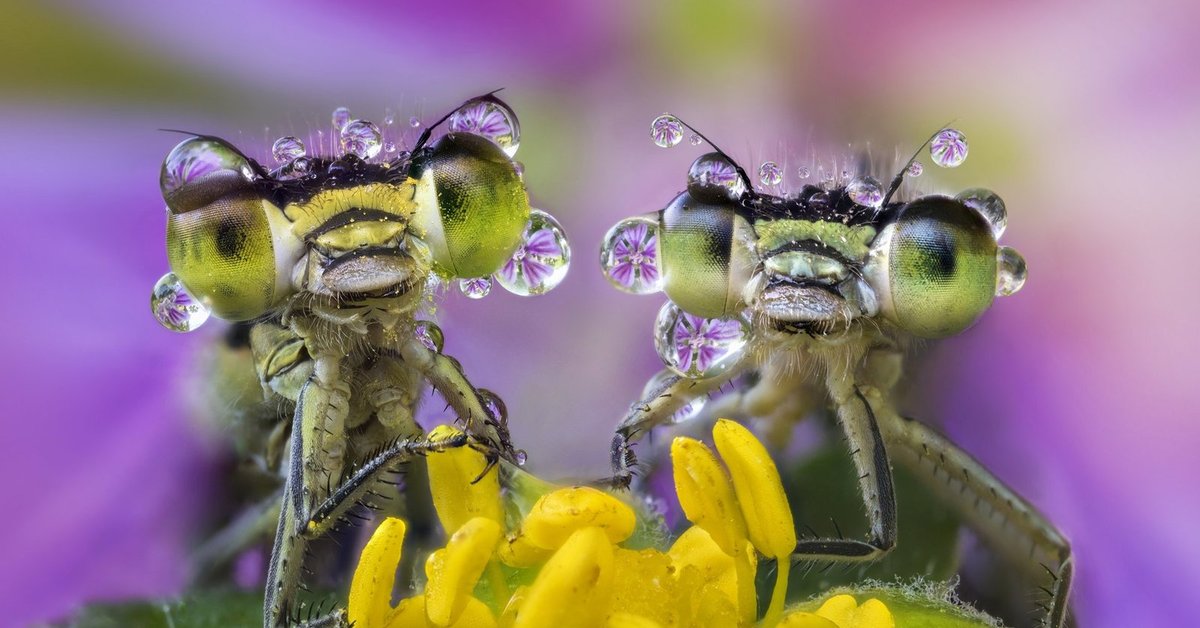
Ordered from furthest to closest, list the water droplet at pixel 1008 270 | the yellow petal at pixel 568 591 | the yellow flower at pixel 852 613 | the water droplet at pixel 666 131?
the water droplet at pixel 666 131
the water droplet at pixel 1008 270
the yellow flower at pixel 852 613
the yellow petal at pixel 568 591

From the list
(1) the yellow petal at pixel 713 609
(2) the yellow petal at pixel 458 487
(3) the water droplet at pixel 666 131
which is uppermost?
(3) the water droplet at pixel 666 131

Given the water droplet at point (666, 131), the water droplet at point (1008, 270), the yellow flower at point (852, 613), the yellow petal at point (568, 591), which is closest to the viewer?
the yellow petal at point (568, 591)

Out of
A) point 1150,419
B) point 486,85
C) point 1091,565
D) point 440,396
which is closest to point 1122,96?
point 1150,419

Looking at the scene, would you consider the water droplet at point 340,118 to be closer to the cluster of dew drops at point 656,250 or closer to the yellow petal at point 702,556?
the cluster of dew drops at point 656,250

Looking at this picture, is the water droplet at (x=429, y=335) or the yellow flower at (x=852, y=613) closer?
the yellow flower at (x=852, y=613)

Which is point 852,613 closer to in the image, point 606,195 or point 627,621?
point 627,621

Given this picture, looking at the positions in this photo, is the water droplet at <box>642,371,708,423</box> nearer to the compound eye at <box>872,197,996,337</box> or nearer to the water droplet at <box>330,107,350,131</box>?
the compound eye at <box>872,197,996,337</box>

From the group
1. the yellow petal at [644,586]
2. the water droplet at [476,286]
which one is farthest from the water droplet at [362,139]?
the yellow petal at [644,586]
